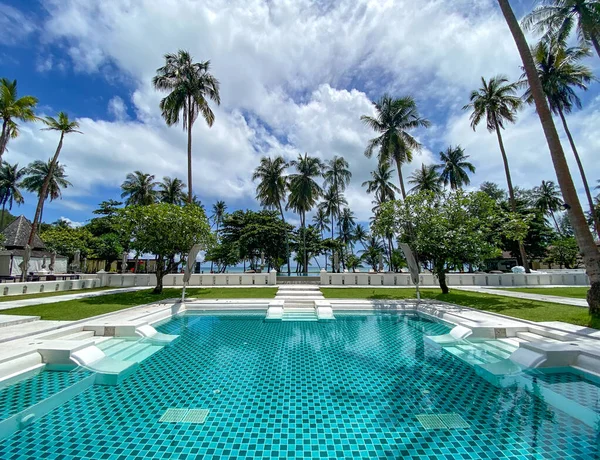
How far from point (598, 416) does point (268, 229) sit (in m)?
31.4

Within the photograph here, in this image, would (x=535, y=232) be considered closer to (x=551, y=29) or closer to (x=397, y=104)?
(x=397, y=104)

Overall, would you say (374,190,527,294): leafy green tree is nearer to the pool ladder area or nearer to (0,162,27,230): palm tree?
the pool ladder area

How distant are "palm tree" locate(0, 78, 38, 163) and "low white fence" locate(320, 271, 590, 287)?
2038 centimetres

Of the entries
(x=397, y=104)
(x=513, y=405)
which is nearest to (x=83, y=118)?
(x=397, y=104)

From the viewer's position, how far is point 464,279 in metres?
20.7

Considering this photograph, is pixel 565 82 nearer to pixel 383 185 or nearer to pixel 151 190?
pixel 383 185

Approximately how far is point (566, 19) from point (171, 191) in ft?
121

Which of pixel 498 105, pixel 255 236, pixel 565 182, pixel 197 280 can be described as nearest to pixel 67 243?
pixel 255 236

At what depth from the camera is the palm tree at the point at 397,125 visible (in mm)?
22438

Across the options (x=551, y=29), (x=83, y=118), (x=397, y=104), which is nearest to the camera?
(x=551, y=29)

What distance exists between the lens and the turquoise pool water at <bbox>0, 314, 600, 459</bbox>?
3170 mm

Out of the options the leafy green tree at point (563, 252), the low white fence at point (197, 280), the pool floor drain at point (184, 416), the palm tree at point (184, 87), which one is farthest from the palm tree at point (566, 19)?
the leafy green tree at point (563, 252)

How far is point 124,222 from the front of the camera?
14.5m

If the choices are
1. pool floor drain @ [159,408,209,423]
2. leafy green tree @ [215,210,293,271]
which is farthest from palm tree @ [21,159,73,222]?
pool floor drain @ [159,408,209,423]
